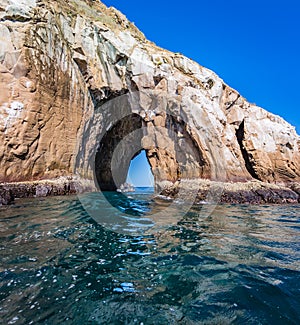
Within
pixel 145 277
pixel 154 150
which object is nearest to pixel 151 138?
pixel 154 150

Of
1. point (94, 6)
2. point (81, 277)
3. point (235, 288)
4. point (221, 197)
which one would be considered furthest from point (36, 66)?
point (235, 288)

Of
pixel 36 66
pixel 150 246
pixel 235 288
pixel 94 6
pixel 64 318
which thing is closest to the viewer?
pixel 64 318

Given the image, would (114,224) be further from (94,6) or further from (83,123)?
(94,6)

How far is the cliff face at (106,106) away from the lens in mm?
13906

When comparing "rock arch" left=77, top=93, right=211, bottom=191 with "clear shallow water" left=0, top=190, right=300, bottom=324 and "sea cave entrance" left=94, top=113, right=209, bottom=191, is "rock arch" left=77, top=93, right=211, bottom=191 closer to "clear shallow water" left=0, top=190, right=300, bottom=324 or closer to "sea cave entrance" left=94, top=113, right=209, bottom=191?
"sea cave entrance" left=94, top=113, right=209, bottom=191

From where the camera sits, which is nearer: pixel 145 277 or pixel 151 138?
pixel 145 277

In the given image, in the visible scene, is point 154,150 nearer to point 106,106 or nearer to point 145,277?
point 106,106

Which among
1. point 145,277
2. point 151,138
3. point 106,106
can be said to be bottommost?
point 145,277

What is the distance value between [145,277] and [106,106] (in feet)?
63.0

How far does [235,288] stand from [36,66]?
54.6 ft

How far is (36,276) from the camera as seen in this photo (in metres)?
2.85

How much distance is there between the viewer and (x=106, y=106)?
2055 cm

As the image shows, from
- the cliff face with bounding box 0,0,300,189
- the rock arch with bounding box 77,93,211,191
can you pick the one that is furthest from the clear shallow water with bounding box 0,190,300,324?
the rock arch with bounding box 77,93,211,191

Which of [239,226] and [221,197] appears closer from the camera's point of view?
[239,226]
